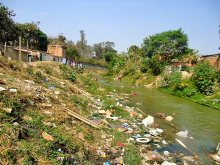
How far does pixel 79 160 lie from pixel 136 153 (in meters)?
1.38

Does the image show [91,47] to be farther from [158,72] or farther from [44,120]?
[44,120]

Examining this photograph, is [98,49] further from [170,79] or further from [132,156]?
[132,156]

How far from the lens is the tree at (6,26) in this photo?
1685 centimetres

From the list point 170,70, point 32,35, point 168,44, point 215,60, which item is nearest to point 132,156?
point 170,70

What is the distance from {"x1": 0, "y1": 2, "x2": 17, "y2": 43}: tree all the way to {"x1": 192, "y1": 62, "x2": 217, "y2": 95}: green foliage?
19978mm

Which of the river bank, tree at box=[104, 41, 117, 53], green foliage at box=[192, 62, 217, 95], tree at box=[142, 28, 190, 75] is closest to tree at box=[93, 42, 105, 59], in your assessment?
tree at box=[104, 41, 117, 53]

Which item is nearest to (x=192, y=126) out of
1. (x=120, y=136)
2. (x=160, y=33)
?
(x=120, y=136)

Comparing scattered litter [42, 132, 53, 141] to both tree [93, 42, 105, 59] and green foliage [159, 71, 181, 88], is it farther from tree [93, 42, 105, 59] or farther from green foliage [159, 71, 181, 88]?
tree [93, 42, 105, 59]

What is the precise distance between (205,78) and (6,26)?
2051 cm

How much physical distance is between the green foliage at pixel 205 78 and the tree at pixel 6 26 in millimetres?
19978

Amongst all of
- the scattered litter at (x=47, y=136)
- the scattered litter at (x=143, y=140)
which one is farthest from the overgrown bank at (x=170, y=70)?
the scattered litter at (x=47, y=136)

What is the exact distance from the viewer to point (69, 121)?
3.96 meters

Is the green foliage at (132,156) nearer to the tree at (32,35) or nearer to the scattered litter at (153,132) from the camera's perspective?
the scattered litter at (153,132)

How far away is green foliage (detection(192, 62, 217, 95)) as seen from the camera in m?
11.3
